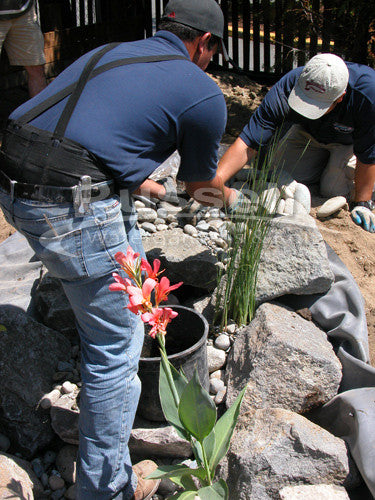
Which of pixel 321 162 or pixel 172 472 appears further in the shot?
pixel 321 162

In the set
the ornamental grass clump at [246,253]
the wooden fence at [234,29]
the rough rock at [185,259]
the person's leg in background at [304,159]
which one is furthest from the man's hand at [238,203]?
the wooden fence at [234,29]

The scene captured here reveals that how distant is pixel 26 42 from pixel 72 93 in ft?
10.2

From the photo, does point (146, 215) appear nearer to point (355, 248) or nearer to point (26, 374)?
point (26, 374)

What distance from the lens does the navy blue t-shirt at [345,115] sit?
10.8 feet

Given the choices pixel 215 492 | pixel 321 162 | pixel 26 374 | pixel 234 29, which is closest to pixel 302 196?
pixel 321 162

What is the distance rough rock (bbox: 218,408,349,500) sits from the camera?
5.99ft

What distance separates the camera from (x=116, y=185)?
5.68 ft

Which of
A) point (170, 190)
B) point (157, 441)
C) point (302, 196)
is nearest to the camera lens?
point (157, 441)

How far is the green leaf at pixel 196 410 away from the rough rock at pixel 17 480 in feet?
2.59

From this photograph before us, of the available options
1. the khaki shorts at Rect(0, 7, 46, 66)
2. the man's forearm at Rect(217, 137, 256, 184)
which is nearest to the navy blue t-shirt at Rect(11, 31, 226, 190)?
the man's forearm at Rect(217, 137, 256, 184)

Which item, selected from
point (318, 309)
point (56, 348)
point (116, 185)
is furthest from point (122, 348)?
point (318, 309)

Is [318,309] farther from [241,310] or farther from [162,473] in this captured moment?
[162,473]

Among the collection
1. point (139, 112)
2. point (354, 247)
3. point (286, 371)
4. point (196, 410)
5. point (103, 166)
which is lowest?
point (354, 247)

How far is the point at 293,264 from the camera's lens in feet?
8.55
